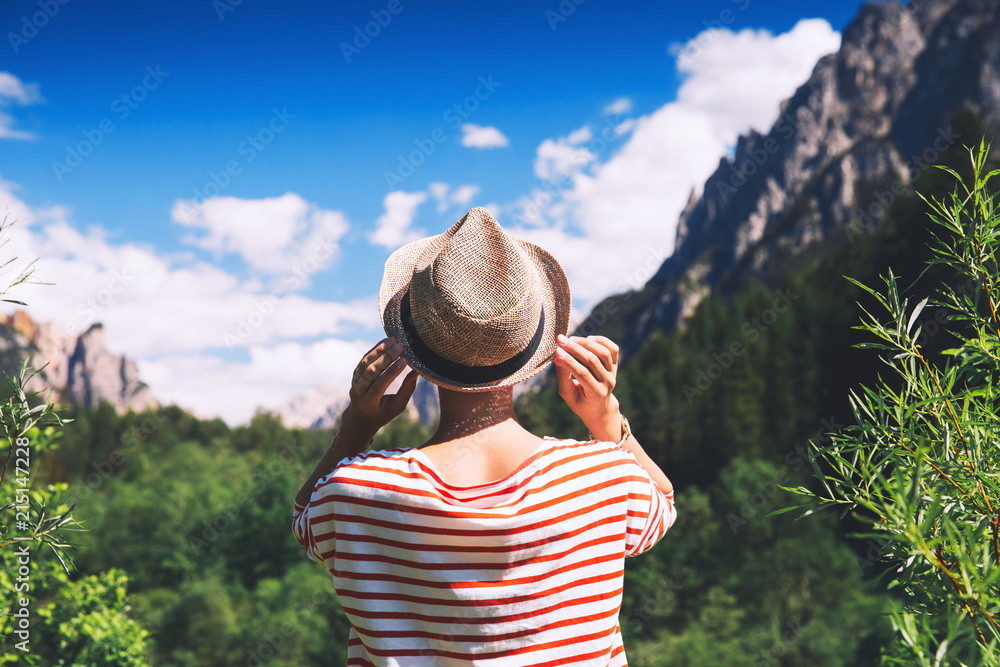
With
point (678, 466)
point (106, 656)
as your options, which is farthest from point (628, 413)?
point (106, 656)

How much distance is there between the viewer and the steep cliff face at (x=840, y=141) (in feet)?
314

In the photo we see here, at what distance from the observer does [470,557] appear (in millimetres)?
1592

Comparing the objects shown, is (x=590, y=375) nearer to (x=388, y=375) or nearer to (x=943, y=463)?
(x=388, y=375)

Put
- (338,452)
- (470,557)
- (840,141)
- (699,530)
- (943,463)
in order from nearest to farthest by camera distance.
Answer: (943,463) → (470,557) → (338,452) → (699,530) → (840,141)

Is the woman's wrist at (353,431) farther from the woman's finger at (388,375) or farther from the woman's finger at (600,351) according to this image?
the woman's finger at (600,351)

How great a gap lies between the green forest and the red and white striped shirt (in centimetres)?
2118

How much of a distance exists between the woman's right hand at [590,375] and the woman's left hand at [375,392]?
390 millimetres

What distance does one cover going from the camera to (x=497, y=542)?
1.59 meters

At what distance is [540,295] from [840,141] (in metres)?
136

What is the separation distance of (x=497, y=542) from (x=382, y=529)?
0.26 metres

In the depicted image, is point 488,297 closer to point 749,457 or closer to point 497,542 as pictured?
point 497,542

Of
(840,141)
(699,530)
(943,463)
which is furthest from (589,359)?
(840,141)

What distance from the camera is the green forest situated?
32000mm

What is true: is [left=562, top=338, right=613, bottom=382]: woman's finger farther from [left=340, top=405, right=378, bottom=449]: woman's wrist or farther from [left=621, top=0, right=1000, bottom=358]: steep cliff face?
[left=621, top=0, right=1000, bottom=358]: steep cliff face
